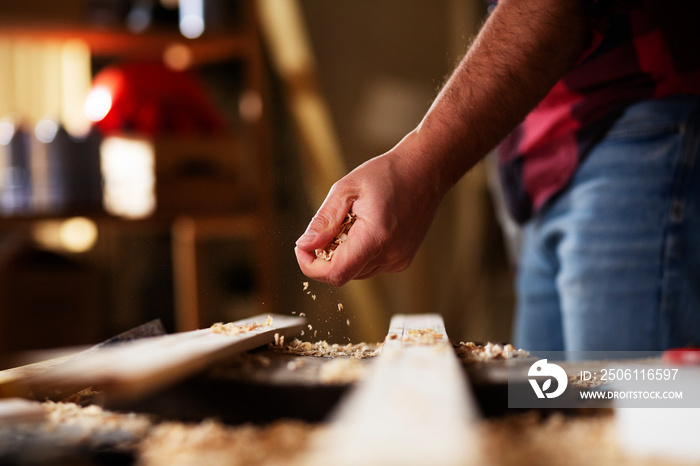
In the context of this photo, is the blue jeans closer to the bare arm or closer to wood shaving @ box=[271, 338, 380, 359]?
the bare arm

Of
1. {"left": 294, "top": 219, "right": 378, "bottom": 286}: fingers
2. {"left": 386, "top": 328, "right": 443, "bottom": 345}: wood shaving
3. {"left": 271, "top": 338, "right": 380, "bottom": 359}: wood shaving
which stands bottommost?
{"left": 271, "top": 338, "right": 380, "bottom": 359}: wood shaving

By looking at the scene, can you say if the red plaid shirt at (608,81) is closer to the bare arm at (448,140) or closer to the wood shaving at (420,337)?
the bare arm at (448,140)

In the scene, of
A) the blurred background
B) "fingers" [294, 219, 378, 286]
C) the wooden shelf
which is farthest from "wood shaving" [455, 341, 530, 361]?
the wooden shelf

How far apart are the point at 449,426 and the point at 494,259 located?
1353 mm

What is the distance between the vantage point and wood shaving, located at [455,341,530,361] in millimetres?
438

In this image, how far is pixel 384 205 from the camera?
466 millimetres

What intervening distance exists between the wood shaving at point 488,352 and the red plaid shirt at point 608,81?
32 centimetres

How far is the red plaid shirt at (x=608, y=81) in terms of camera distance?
2.12ft

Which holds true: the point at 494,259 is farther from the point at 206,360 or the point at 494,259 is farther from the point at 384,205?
the point at 206,360

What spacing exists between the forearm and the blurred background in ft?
0.58

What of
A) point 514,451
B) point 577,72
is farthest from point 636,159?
point 514,451

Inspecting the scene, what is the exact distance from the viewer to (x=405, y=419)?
10.5 inches

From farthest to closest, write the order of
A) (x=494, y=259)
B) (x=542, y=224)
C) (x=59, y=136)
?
1. (x=494, y=259)
2. (x=59, y=136)
3. (x=542, y=224)

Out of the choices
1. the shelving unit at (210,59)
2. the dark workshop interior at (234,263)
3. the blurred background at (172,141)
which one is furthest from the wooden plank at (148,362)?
the shelving unit at (210,59)
